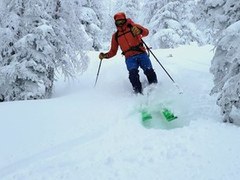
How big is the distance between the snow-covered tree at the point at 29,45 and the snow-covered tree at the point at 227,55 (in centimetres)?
501

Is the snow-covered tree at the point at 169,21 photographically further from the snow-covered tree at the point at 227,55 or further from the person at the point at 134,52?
the snow-covered tree at the point at 227,55

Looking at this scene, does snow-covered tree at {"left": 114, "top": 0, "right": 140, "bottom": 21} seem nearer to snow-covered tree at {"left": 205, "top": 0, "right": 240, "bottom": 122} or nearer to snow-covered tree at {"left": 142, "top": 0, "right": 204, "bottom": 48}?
snow-covered tree at {"left": 142, "top": 0, "right": 204, "bottom": 48}

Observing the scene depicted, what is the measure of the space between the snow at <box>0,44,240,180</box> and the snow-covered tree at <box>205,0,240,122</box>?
51 centimetres

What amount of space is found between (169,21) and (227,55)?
21.2 meters

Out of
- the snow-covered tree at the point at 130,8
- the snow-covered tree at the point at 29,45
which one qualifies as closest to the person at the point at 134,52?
the snow-covered tree at the point at 29,45

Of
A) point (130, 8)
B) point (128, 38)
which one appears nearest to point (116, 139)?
point (128, 38)

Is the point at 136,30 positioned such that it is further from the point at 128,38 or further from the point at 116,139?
the point at 116,139

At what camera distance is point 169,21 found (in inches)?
1064

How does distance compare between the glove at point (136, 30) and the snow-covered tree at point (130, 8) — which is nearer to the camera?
the glove at point (136, 30)

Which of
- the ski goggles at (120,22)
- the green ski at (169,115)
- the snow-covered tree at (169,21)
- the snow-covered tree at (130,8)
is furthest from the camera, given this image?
the snow-covered tree at (130,8)

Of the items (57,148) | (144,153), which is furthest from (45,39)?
(144,153)

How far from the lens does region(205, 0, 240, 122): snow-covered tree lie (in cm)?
611

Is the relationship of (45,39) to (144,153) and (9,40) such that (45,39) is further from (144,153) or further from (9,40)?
(144,153)

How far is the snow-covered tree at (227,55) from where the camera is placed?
611 centimetres
